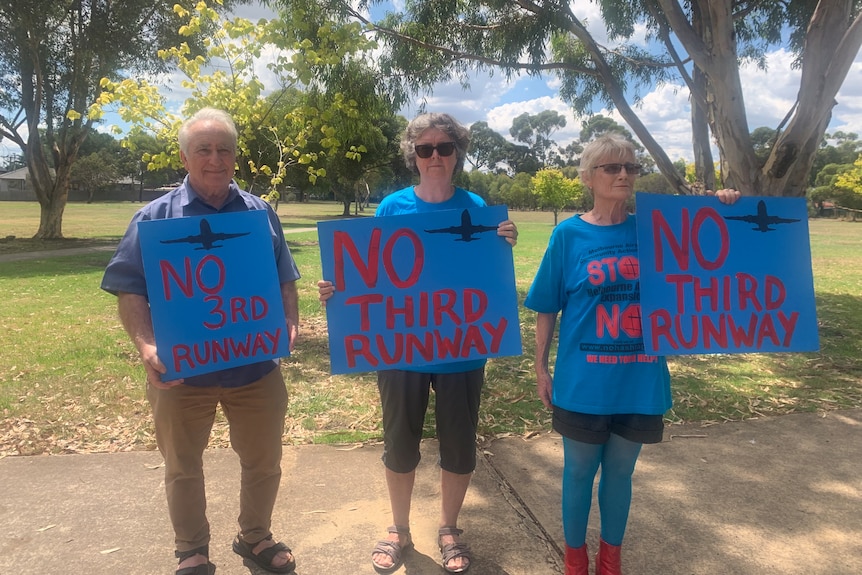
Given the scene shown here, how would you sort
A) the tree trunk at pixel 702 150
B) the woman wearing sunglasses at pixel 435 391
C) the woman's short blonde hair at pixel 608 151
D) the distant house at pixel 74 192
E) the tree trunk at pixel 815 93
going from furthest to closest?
the distant house at pixel 74 192 < the tree trunk at pixel 702 150 < the tree trunk at pixel 815 93 < the woman wearing sunglasses at pixel 435 391 < the woman's short blonde hair at pixel 608 151

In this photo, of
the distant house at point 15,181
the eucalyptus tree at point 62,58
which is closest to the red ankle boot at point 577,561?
the eucalyptus tree at point 62,58

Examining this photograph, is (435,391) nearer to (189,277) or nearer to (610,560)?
(610,560)

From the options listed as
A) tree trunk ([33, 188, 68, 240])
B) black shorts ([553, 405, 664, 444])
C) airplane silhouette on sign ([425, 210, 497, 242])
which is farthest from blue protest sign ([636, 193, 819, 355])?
tree trunk ([33, 188, 68, 240])

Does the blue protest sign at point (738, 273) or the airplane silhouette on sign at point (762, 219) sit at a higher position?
the airplane silhouette on sign at point (762, 219)

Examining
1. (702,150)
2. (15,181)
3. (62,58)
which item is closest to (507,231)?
(702,150)

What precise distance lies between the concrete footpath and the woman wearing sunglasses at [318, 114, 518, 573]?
24cm

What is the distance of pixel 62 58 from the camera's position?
58.1 feet

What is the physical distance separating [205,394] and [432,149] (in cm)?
137

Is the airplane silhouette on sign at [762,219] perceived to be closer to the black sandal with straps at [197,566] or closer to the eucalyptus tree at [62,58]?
the black sandal with straps at [197,566]

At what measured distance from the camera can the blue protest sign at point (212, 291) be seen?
221 centimetres

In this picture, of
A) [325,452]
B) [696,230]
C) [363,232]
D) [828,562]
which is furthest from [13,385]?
[828,562]

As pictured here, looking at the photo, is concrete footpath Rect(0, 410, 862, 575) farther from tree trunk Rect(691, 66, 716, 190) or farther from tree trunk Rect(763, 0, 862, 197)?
tree trunk Rect(691, 66, 716, 190)

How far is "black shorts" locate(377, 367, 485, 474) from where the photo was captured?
2453 millimetres

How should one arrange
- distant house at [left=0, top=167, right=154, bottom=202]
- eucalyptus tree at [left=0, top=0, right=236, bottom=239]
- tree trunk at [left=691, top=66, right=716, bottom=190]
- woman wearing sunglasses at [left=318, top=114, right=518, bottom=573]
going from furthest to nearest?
distant house at [left=0, top=167, right=154, bottom=202]
eucalyptus tree at [left=0, top=0, right=236, bottom=239]
tree trunk at [left=691, top=66, right=716, bottom=190]
woman wearing sunglasses at [left=318, top=114, right=518, bottom=573]
